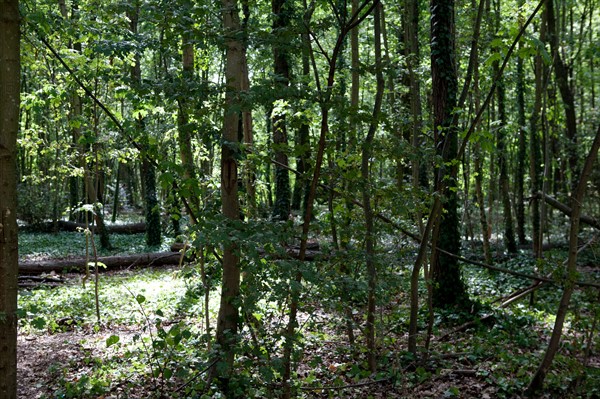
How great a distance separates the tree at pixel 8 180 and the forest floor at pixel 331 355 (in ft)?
0.83

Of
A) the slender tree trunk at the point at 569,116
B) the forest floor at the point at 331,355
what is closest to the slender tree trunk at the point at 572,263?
the forest floor at the point at 331,355

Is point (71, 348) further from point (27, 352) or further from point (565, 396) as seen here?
point (565, 396)

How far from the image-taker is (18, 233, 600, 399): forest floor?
5.09 meters

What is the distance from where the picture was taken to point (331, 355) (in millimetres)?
6398

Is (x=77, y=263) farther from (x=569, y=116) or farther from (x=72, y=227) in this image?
(x=569, y=116)

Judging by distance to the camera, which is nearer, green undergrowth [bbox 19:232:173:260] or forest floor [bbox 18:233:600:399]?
forest floor [bbox 18:233:600:399]

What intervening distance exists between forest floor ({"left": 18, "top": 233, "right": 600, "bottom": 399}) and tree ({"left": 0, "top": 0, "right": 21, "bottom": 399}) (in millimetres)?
251

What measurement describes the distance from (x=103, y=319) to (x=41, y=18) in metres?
5.52

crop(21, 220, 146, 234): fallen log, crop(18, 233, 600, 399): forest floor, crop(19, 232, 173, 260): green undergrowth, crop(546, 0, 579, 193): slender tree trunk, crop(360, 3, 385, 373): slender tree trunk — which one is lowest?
crop(18, 233, 600, 399): forest floor

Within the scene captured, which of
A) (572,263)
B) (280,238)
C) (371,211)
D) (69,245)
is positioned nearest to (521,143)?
(572,263)

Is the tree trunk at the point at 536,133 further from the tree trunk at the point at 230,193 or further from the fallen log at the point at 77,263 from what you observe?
the fallen log at the point at 77,263

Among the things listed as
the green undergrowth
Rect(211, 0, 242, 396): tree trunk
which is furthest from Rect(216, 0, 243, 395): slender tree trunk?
the green undergrowth

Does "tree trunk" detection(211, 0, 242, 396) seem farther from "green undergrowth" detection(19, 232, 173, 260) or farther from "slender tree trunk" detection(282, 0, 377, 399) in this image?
"green undergrowth" detection(19, 232, 173, 260)

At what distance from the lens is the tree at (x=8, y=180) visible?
3.60m
